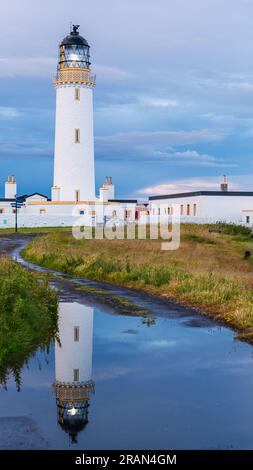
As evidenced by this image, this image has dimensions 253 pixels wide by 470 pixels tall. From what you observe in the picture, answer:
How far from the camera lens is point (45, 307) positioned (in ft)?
47.8

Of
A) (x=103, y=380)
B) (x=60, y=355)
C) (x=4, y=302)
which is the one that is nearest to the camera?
(x=103, y=380)

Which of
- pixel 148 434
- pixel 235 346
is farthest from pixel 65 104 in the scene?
pixel 148 434

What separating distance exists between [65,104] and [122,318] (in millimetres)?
40469

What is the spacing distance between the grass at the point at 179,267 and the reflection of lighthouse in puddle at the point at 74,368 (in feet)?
10.8

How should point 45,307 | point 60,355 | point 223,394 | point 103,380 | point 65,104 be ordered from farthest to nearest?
point 65,104
point 45,307
point 60,355
point 103,380
point 223,394

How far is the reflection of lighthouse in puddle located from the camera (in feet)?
27.9

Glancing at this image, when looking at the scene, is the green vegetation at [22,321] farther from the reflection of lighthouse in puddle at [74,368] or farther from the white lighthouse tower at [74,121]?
the white lighthouse tower at [74,121]

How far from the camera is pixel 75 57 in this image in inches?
2069

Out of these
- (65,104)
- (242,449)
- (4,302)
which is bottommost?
(242,449)

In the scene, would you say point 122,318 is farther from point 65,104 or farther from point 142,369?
point 65,104

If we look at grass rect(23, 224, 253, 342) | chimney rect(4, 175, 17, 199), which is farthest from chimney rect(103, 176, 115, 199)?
grass rect(23, 224, 253, 342)

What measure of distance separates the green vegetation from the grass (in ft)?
13.4

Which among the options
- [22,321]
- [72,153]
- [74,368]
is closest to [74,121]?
[72,153]

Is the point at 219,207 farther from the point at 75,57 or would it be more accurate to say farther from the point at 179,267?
the point at 179,267
